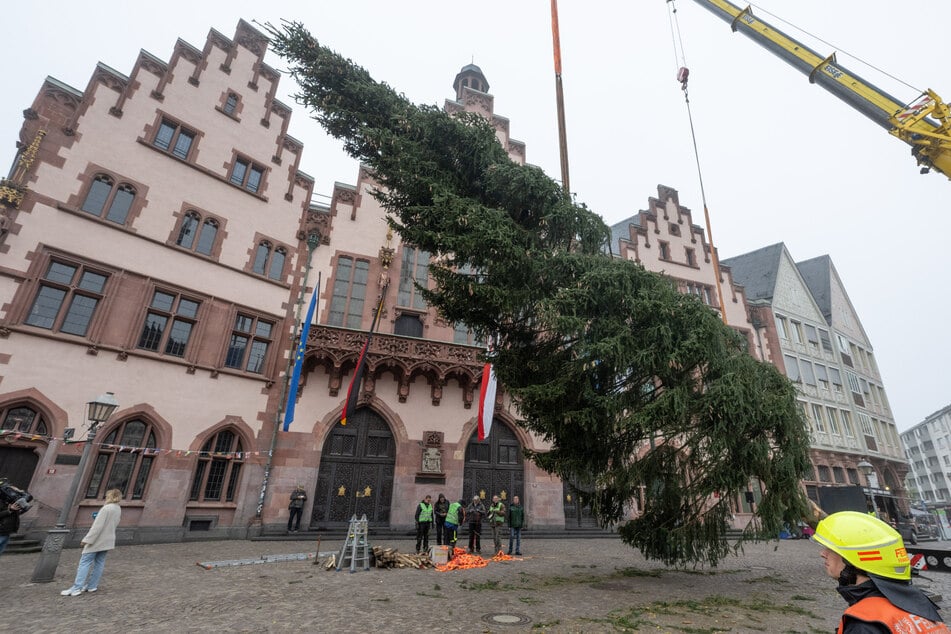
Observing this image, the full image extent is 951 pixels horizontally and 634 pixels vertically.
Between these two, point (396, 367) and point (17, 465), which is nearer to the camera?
point (17, 465)

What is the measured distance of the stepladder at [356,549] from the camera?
10.6m

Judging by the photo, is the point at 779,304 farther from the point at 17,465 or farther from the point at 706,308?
the point at 17,465

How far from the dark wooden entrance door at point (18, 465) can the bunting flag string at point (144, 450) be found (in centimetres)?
51

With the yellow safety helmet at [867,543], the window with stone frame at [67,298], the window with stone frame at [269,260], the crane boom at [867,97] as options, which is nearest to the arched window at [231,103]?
the window with stone frame at [269,260]

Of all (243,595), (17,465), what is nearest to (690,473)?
(243,595)

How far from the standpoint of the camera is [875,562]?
218 centimetres

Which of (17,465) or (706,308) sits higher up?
(706,308)

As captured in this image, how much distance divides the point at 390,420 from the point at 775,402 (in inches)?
582

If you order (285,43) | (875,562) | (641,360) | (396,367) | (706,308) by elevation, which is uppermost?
(285,43)

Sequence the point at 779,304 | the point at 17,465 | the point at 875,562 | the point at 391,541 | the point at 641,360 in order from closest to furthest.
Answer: the point at 875,562
the point at 641,360
the point at 17,465
the point at 391,541
the point at 779,304

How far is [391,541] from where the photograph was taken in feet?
56.4

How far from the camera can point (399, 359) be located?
19.8 meters

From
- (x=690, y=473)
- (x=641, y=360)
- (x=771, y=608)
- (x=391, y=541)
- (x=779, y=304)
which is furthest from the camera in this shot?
(x=779, y=304)

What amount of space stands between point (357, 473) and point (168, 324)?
9.18 meters
